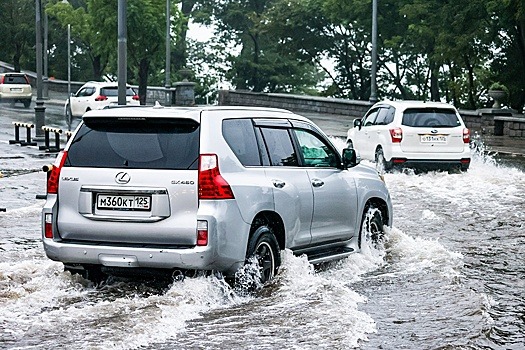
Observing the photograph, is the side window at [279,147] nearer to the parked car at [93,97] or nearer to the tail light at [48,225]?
the tail light at [48,225]

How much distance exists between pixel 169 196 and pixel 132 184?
1.08 ft

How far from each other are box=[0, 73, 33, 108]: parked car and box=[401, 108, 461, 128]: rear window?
35.7 metres

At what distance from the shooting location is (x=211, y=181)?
9445mm

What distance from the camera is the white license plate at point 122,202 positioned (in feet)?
31.1

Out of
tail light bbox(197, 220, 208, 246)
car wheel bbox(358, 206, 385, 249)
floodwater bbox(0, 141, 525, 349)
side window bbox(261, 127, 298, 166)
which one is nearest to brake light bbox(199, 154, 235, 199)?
tail light bbox(197, 220, 208, 246)

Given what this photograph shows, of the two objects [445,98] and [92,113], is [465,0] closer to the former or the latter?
[445,98]

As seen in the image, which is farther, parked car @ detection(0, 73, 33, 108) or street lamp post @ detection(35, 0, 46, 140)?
parked car @ detection(0, 73, 33, 108)

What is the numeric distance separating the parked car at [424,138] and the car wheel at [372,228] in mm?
10846

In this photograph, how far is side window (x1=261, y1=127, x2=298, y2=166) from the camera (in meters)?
10.5

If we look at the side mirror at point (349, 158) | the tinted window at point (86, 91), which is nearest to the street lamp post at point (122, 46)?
the side mirror at point (349, 158)

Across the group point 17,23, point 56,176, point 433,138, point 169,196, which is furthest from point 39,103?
point 17,23

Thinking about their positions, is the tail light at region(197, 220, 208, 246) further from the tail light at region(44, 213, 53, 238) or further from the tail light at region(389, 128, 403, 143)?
the tail light at region(389, 128, 403, 143)

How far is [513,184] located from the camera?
21625mm

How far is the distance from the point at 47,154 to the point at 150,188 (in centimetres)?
2015
